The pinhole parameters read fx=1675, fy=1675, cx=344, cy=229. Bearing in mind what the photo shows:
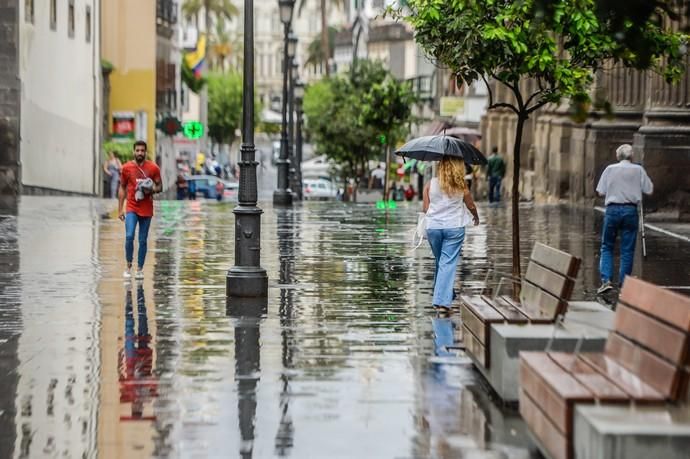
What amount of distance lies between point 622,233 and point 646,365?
34.2 ft

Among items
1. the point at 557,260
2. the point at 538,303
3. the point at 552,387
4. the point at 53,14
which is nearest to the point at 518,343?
the point at 557,260

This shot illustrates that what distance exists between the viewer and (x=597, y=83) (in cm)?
3609

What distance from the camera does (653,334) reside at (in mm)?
8258

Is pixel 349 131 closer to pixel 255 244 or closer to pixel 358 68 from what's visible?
pixel 358 68

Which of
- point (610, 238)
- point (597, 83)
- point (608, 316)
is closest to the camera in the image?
point (608, 316)

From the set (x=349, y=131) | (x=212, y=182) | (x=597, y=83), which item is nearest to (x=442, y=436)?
(x=597, y=83)

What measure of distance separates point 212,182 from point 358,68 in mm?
18050

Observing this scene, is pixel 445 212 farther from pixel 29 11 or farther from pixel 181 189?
pixel 181 189

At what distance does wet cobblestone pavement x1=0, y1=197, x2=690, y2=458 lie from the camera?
972 cm

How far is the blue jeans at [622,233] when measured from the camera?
18.4 meters

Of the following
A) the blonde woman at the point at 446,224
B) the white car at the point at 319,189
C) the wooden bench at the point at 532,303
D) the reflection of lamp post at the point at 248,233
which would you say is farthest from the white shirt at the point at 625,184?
the white car at the point at 319,189

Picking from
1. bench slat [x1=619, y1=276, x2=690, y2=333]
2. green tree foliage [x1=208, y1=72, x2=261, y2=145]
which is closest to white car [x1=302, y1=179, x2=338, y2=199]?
green tree foliage [x1=208, y1=72, x2=261, y2=145]

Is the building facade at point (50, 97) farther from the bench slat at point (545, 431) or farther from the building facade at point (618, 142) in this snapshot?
the bench slat at point (545, 431)

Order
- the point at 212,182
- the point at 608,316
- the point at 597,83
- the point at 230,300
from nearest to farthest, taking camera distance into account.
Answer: the point at 608,316 < the point at 230,300 < the point at 597,83 < the point at 212,182
